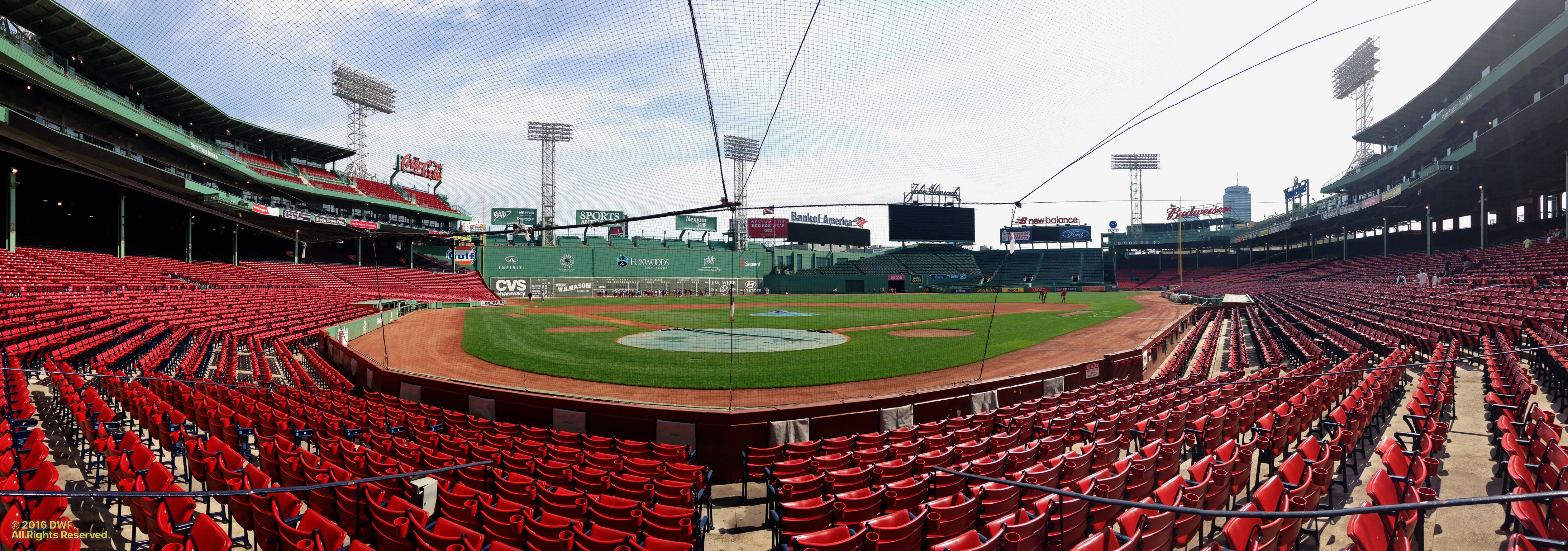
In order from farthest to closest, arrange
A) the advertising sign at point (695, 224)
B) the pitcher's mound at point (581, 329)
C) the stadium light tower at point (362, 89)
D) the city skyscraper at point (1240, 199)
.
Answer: the city skyscraper at point (1240, 199) → the advertising sign at point (695, 224) → the pitcher's mound at point (581, 329) → the stadium light tower at point (362, 89)

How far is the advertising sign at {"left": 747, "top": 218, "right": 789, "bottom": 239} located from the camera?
5791cm

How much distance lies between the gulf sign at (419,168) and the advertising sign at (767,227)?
101ft

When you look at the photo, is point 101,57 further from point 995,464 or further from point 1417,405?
point 1417,405

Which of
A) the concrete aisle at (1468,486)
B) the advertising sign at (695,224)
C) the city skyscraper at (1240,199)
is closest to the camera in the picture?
the concrete aisle at (1468,486)

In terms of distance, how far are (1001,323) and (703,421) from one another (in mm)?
22198

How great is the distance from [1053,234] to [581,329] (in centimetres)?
6479

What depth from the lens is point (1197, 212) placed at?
79.2 metres

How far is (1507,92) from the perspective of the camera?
115 ft

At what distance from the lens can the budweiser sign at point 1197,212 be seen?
78062mm

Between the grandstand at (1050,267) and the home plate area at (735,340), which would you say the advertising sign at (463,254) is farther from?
the grandstand at (1050,267)

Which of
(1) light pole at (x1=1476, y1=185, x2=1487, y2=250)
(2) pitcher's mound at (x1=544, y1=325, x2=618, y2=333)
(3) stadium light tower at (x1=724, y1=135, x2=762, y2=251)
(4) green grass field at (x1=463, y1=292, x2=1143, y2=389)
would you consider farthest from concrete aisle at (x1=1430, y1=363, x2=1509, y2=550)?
(1) light pole at (x1=1476, y1=185, x2=1487, y2=250)

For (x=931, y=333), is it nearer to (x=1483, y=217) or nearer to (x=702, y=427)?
(x=702, y=427)

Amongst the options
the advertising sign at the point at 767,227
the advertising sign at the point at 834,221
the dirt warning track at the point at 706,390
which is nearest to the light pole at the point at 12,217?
the dirt warning track at the point at 706,390

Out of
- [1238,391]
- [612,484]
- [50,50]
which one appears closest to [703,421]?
[612,484]
